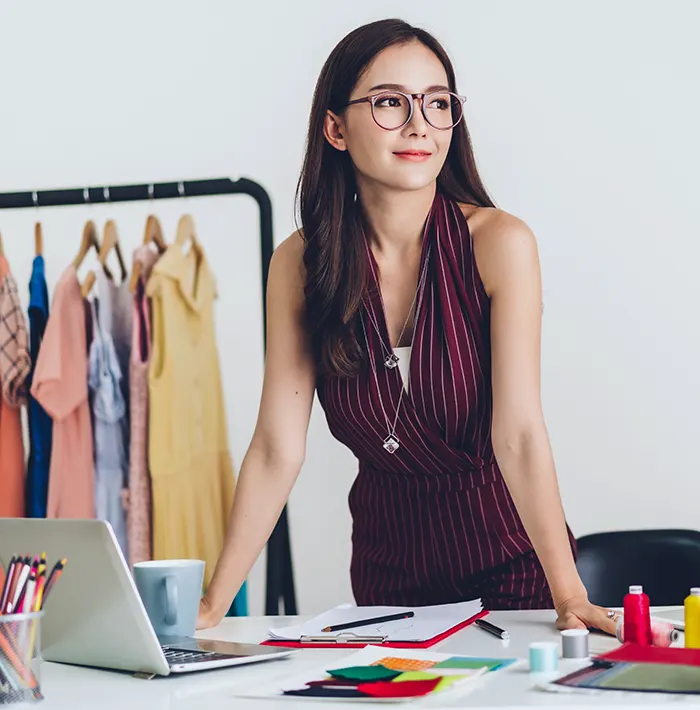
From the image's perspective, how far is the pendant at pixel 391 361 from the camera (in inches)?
67.3

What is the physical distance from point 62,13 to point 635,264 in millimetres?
1749

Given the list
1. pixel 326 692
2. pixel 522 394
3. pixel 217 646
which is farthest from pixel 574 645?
pixel 522 394

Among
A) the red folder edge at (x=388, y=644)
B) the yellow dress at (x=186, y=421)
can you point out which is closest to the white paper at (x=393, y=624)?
the red folder edge at (x=388, y=644)

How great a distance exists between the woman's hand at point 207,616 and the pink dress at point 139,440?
3.24 ft

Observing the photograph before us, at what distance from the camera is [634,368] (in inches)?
107

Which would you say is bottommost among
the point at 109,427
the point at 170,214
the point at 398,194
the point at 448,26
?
the point at 109,427

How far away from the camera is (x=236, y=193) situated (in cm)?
236

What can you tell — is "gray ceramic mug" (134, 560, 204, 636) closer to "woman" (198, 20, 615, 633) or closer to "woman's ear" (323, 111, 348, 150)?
"woman" (198, 20, 615, 633)

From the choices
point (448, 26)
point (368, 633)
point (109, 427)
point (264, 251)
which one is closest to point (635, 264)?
point (448, 26)

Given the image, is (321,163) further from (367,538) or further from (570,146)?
(570,146)

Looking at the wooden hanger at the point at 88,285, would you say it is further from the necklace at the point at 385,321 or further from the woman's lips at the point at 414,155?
the woman's lips at the point at 414,155

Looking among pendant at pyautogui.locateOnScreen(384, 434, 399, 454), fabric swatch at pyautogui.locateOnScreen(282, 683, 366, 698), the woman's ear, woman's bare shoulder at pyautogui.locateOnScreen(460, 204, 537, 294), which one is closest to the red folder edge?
fabric swatch at pyautogui.locateOnScreen(282, 683, 366, 698)

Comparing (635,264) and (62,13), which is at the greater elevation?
(62,13)

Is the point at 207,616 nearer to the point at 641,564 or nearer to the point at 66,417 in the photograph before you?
the point at 641,564
